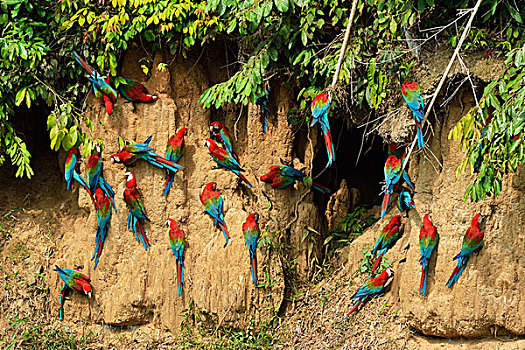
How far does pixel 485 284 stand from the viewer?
4.63 metres

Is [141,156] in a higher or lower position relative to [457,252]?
higher

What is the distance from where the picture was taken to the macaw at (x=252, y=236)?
5.22 metres

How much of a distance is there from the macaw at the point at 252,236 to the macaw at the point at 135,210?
2.86 ft

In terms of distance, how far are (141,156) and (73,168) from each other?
66 cm

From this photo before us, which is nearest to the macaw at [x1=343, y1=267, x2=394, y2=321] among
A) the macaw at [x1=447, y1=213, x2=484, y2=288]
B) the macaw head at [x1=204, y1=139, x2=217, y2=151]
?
the macaw at [x1=447, y1=213, x2=484, y2=288]

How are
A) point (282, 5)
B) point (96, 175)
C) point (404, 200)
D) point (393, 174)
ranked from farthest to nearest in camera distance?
point (96, 175), point (404, 200), point (393, 174), point (282, 5)

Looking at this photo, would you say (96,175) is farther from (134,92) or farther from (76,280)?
(76,280)

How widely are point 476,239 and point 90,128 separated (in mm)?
3257

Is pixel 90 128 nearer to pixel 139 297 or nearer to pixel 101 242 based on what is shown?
pixel 101 242

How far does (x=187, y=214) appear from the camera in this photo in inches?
213

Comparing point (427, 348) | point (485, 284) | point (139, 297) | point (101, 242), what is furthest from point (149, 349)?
point (485, 284)

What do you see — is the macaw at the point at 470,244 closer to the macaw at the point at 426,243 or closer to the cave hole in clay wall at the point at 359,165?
the macaw at the point at 426,243

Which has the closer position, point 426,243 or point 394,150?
point 426,243

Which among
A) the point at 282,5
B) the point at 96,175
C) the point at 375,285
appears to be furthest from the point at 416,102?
the point at 96,175
